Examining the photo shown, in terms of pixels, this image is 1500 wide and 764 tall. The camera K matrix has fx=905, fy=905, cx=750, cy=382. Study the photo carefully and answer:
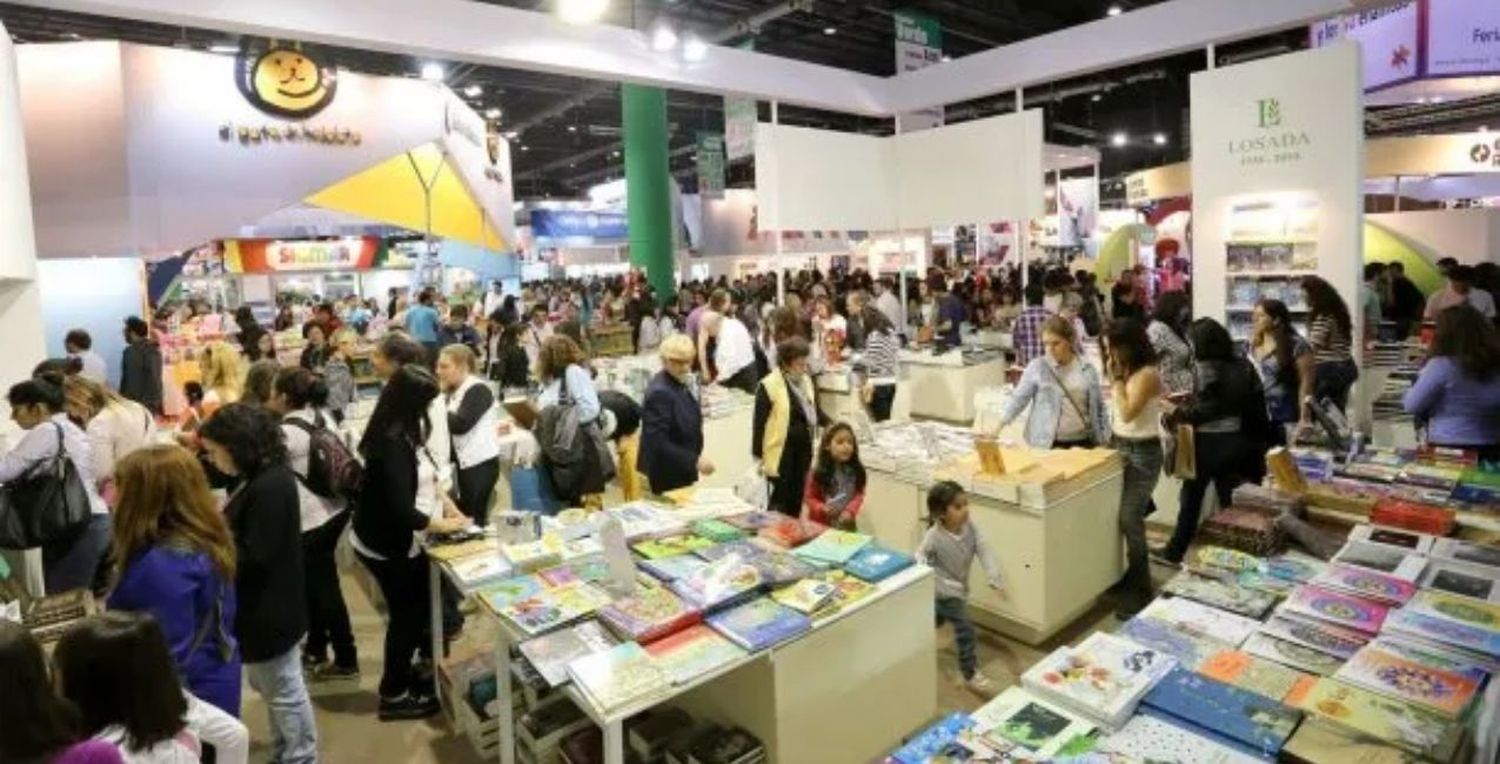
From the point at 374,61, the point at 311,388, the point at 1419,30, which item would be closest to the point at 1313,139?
the point at 1419,30

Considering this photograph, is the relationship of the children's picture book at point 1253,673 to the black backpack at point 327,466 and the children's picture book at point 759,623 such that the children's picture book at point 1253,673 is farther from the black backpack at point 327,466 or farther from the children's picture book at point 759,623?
the black backpack at point 327,466

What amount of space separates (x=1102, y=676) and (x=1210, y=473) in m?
2.55

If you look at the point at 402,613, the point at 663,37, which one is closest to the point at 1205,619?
the point at 402,613

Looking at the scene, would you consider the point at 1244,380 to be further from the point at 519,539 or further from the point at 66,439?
the point at 66,439

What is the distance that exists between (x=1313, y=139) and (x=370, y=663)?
6808 millimetres

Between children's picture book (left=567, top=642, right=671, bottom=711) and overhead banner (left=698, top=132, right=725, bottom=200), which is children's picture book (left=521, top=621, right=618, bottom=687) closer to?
children's picture book (left=567, top=642, right=671, bottom=711)

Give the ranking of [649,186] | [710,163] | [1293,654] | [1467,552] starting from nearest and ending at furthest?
[1293,654] < [1467,552] < [649,186] < [710,163]

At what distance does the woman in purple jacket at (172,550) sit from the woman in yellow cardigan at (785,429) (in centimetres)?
238

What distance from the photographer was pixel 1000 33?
1353 cm

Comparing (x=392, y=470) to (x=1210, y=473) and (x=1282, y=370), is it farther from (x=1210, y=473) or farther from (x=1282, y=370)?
(x=1282, y=370)

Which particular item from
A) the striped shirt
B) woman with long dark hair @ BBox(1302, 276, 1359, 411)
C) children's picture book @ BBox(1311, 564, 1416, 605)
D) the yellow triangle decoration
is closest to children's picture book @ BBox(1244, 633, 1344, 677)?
children's picture book @ BBox(1311, 564, 1416, 605)

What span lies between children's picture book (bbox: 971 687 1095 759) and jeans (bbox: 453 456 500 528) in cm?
272

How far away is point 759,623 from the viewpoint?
2.61m

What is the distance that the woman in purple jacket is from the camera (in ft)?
7.18
